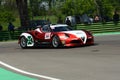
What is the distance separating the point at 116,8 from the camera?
45.0m

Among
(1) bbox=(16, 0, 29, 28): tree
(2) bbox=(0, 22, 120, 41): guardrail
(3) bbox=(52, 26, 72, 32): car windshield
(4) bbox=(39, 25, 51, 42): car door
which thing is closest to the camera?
(3) bbox=(52, 26, 72, 32): car windshield

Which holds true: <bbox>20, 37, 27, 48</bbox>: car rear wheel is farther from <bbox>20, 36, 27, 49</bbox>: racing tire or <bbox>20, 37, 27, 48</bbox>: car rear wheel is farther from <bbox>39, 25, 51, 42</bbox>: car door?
<bbox>39, 25, 51, 42</bbox>: car door

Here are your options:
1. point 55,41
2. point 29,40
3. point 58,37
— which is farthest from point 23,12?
point 58,37

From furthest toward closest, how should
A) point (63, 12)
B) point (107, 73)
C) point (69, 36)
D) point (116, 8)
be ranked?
point (63, 12) → point (116, 8) → point (69, 36) → point (107, 73)

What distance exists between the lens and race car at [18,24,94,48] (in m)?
19.0

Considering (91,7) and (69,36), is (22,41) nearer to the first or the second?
(69,36)

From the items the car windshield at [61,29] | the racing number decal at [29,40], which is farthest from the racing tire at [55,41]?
the racing number decal at [29,40]

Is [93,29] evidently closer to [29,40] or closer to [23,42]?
[23,42]

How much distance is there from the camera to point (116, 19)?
107ft

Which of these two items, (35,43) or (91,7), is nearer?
Result: (35,43)

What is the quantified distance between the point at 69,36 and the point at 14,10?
37275 mm

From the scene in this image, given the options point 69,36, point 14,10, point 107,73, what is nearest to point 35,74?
point 107,73

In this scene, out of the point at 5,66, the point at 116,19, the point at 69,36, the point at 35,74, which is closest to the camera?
the point at 35,74

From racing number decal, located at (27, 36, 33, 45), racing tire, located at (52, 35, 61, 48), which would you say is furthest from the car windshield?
racing number decal, located at (27, 36, 33, 45)
